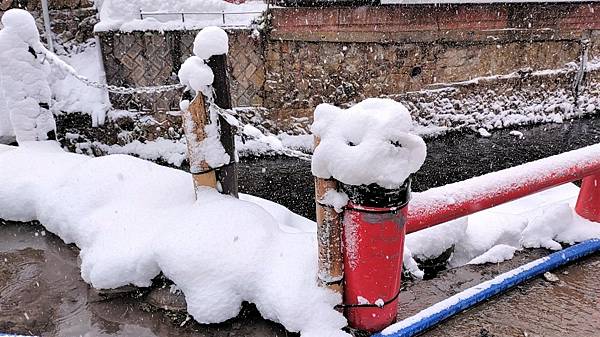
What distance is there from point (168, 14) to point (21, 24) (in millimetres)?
6344

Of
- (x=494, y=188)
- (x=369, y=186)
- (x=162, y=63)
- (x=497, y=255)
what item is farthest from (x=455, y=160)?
(x=369, y=186)

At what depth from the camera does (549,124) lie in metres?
11.6

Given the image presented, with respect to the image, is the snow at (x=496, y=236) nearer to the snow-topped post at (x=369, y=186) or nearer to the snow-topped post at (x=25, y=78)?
the snow-topped post at (x=369, y=186)

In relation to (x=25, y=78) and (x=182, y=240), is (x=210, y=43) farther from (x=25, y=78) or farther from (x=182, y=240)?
(x=25, y=78)

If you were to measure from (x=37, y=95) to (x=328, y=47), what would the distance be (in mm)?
6935

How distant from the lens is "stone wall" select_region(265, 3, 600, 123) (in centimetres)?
989

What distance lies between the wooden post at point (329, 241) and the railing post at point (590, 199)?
1.92 meters

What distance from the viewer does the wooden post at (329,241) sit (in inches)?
79.4

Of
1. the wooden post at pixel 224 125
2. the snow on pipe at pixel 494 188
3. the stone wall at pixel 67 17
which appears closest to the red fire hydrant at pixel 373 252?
the snow on pipe at pixel 494 188

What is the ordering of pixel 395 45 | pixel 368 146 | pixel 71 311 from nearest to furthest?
1. pixel 368 146
2. pixel 71 311
3. pixel 395 45

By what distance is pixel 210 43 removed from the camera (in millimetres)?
2623

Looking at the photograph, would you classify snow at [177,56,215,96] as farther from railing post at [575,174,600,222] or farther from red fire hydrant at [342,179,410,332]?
railing post at [575,174,600,222]

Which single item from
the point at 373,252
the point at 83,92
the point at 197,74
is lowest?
the point at 83,92

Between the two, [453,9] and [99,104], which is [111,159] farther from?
[453,9]
